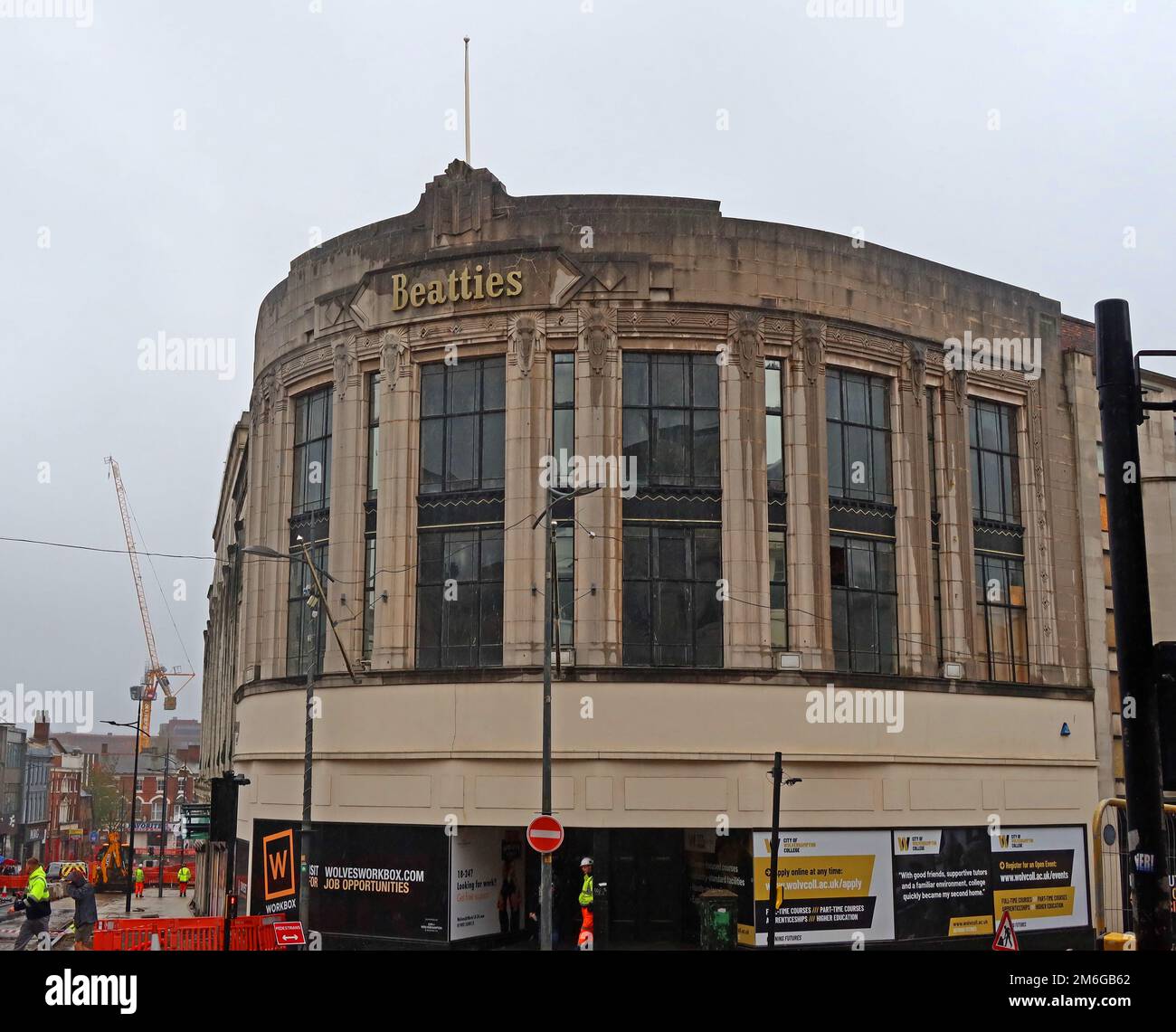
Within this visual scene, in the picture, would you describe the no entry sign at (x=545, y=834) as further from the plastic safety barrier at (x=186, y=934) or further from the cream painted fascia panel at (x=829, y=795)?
the cream painted fascia panel at (x=829, y=795)

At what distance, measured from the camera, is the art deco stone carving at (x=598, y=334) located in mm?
32906

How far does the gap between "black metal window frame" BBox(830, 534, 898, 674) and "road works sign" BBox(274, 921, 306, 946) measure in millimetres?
15265

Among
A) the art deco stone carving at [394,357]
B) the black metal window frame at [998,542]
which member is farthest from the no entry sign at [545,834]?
the black metal window frame at [998,542]

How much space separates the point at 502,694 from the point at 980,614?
48.6 ft

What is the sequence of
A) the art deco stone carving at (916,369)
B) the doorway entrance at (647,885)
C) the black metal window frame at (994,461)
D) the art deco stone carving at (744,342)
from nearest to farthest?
the doorway entrance at (647,885)
the art deco stone carving at (744,342)
the art deco stone carving at (916,369)
the black metal window frame at (994,461)

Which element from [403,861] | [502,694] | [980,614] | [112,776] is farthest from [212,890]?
[112,776]

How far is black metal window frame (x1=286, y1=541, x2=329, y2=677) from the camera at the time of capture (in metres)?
35.2

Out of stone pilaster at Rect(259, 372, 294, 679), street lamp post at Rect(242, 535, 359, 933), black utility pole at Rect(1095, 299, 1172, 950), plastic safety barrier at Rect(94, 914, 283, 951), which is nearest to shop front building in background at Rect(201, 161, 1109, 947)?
stone pilaster at Rect(259, 372, 294, 679)

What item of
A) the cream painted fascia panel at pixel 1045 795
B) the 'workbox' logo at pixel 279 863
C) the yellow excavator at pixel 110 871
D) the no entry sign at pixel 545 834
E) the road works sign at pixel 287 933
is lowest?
the yellow excavator at pixel 110 871

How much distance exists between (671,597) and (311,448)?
40.3ft

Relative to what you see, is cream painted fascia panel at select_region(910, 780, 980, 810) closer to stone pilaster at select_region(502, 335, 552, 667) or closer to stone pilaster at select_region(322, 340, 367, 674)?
stone pilaster at select_region(502, 335, 552, 667)

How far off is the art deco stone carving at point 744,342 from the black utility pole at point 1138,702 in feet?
89.9
